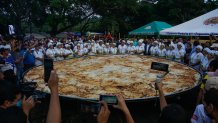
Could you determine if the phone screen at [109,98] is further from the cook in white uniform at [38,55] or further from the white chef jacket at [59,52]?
the white chef jacket at [59,52]

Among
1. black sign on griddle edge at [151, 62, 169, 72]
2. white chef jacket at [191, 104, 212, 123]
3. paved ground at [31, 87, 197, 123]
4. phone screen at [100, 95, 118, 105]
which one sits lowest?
paved ground at [31, 87, 197, 123]

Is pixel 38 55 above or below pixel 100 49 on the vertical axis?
above

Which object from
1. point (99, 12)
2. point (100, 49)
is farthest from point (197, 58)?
point (99, 12)

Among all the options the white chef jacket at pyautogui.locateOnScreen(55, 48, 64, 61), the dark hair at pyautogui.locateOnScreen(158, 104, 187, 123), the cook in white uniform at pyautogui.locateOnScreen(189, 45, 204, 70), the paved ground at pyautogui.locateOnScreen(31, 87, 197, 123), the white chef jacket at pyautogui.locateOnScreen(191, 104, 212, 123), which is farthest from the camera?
the white chef jacket at pyautogui.locateOnScreen(55, 48, 64, 61)

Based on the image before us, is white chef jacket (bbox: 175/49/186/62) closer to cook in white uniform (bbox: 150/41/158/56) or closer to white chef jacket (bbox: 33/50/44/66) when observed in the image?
cook in white uniform (bbox: 150/41/158/56)

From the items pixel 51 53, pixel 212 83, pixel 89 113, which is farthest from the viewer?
pixel 51 53

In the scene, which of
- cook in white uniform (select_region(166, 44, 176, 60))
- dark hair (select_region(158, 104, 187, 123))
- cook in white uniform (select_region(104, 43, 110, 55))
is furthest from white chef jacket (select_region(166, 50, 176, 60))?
dark hair (select_region(158, 104, 187, 123))

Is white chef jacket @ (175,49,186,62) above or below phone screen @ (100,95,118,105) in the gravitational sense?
below

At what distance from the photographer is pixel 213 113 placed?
3.41 meters

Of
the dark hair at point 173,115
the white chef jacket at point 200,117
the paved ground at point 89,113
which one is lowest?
the paved ground at point 89,113

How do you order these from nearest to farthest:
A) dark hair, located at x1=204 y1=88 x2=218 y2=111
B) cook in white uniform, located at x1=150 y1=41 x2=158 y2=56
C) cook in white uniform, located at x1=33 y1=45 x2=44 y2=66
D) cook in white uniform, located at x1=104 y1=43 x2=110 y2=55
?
dark hair, located at x1=204 y1=88 x2=218 y2=111 → cook in white uniform, located at x1=33 y1=45 x2=44 y2=66 → cook in white uniform, located at x1=150 y1=41 x2=158 y2=56 → cook in white uniform, located at x1=104 y1=43 x2=110 y2=55

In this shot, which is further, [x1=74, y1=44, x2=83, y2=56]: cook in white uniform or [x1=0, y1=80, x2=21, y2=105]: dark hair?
[x1=74, y1=44, x2=83, y2=56]: cook in white uniform

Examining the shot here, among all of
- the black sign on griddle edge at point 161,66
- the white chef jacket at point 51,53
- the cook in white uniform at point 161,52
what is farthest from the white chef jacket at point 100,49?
the black sign on griddle edge at point 161,66

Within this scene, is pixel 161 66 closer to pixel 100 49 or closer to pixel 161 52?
pixel 161 52
